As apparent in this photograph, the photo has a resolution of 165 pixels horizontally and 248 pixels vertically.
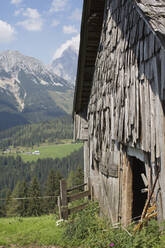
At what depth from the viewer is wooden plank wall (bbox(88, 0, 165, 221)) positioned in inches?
A: 150

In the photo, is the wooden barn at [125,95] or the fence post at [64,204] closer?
the wooden barn at [125,95]

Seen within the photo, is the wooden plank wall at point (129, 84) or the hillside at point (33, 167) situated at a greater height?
the wooden plank wall at point (129, 84)

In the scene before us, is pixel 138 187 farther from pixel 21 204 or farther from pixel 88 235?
pixel 21 204

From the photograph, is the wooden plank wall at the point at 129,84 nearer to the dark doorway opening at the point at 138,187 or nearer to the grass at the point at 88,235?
the dark doorway opening at the point at 138,187


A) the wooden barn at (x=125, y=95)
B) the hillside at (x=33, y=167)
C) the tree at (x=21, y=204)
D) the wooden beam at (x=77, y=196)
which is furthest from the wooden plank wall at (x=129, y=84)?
the hillside at (x=33, y=167)

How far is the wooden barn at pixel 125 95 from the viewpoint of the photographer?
12.3 ft

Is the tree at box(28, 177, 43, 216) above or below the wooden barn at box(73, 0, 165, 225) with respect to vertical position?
below

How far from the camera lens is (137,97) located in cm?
450

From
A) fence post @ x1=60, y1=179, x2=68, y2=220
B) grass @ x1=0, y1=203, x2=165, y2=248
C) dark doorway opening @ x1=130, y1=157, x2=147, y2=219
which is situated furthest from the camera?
fence post @ x1=60, y1=179, x2=68, y2=220

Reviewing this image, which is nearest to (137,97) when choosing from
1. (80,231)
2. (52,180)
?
(80,231)

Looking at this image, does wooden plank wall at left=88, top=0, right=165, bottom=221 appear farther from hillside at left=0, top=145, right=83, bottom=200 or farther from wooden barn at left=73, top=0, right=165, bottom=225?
hillside at left=0, top=145, right=83, bottom=200

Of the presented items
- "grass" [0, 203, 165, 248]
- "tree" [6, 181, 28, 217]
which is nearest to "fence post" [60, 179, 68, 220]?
"grass" [0, 203, 165, 248]

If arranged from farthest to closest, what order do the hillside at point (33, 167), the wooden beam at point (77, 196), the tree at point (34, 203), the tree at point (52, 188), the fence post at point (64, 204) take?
the hillside at point (33, 167)
the tree at point (52, 188)
the tree at point (34, 203)
the wooden beam at point (77, 196)
the fence post at point (64, 204)

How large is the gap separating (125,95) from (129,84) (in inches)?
13.1
